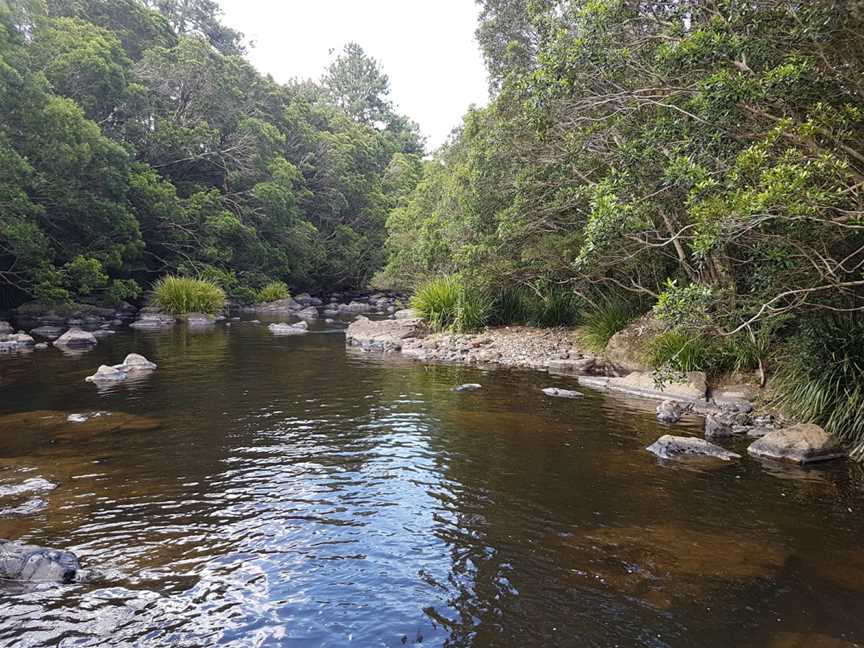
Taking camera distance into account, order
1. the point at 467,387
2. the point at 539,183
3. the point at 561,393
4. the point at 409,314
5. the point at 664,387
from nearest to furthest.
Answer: the point at 664,387 → the point at 561,393 → the point at 467,387 → the point at 539,183 → the point at 409,314

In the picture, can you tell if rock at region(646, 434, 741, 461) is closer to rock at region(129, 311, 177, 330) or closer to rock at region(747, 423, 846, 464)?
rock at region(747, 423, 846, 464)

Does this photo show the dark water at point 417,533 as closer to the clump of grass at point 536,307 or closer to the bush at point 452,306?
the clump of grass at point 536,307

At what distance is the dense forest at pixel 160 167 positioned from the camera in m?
22.3

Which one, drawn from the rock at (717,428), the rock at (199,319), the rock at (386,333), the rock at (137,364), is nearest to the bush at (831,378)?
the rock at (717,428)

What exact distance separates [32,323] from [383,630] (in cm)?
2603

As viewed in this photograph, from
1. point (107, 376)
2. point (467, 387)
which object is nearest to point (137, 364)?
point (107, 376)

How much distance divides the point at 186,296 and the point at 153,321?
2989 mm

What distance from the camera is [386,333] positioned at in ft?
71.8

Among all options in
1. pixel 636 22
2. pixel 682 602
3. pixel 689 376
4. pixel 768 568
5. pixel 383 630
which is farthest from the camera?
pixel 689 376

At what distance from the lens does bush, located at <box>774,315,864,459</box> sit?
875 cm

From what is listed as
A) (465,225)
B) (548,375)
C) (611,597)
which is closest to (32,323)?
(465,225)

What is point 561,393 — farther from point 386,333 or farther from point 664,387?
point 386,333

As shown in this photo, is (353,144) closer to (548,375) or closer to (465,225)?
(465,225)

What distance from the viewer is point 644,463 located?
8.20 m
